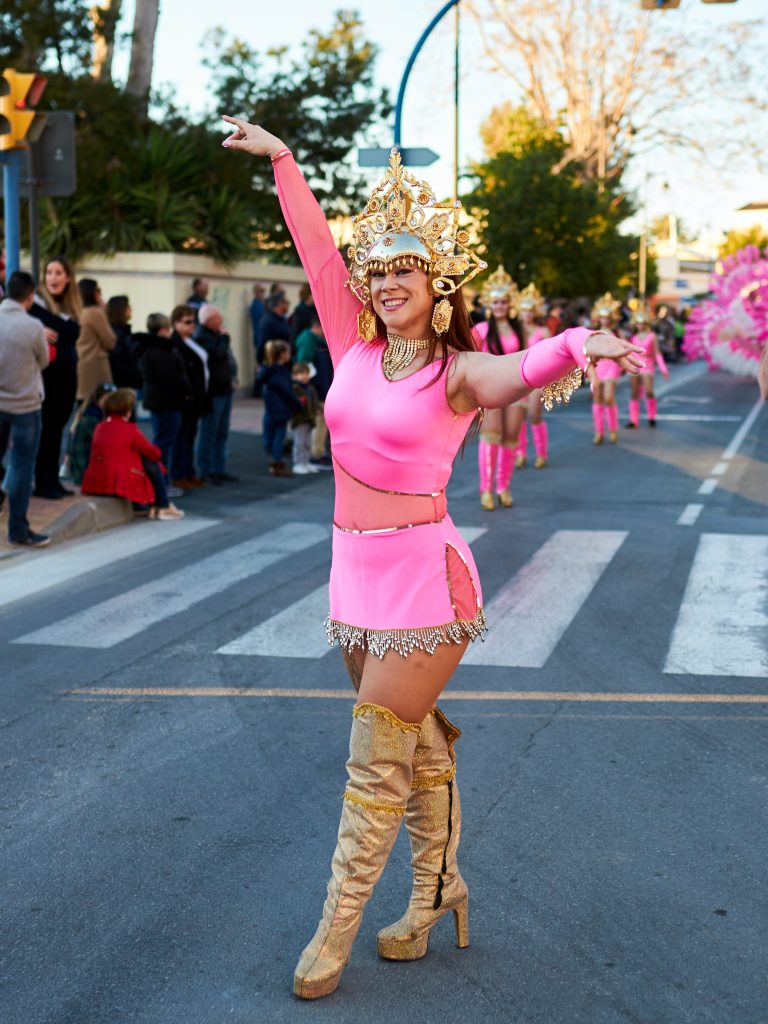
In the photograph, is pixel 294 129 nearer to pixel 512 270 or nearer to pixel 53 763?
pixel 512 270

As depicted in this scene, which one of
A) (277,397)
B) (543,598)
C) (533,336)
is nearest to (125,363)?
(277,397)

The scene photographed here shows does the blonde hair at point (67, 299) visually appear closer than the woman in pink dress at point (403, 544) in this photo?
No

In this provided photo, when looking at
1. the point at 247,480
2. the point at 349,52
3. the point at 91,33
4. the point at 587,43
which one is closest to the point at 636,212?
the point at 587,43

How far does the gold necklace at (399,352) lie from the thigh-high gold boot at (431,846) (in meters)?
0.96

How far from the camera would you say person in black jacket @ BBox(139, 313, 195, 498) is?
1273cm

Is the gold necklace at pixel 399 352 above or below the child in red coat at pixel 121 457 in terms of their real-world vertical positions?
above

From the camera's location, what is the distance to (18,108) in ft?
37.5

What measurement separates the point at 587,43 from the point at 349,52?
644 inches

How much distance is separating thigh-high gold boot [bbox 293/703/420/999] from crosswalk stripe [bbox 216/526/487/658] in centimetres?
358

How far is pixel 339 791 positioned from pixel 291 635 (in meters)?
2.53

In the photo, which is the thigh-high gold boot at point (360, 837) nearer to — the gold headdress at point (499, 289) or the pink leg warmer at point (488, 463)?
the pink leg warmer at point (488, 463)

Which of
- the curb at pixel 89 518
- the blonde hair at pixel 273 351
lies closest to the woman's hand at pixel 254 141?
the curb at pixel 89 518

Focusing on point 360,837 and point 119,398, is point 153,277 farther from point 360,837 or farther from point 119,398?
point 360,837

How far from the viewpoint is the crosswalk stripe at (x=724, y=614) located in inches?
277
